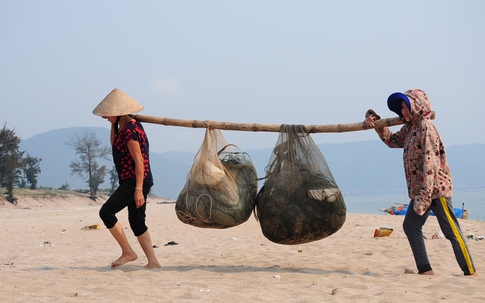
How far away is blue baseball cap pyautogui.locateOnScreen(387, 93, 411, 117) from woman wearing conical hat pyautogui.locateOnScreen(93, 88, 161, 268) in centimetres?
253

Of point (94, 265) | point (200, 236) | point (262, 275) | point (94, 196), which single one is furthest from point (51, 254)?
point (94, 196)

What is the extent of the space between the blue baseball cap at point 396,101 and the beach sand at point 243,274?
1599 mm

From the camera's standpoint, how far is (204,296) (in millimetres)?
5074

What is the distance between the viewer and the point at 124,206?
6500 mm

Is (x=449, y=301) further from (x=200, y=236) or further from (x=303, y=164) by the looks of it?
(x=200, y=236)

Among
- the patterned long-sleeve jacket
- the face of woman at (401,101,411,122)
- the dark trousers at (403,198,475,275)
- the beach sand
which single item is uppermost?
the face of woman at (401,101,411,122)

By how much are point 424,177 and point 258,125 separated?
1.84m

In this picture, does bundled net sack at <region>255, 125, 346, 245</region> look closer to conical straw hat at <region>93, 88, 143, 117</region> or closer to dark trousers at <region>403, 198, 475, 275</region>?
dark trousers at <region>403, 198, 475, 275</region>

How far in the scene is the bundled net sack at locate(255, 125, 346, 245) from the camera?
19.7ft

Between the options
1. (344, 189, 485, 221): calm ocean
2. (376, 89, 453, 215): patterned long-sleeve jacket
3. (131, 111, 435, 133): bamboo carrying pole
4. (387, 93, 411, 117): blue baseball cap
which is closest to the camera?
(376, 89, 453, 215): patterned long-sleeve jacket

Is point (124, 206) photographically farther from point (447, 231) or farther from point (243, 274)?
point (447, 231)

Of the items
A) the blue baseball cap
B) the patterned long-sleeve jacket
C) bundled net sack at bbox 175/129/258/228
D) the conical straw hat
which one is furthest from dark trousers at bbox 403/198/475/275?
the conical straw hat

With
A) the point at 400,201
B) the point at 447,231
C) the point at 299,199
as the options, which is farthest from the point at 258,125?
the point at 400,201

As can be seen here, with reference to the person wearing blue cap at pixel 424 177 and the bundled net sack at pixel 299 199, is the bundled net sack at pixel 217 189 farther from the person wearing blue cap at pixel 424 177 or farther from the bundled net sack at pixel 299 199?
the person wearing blue cap at pixel 424 177
